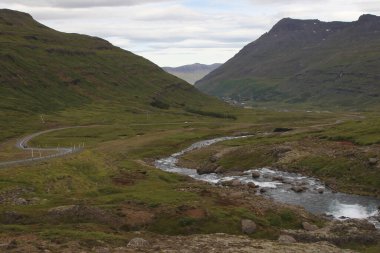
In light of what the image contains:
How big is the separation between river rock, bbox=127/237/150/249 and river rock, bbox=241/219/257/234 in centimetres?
1433

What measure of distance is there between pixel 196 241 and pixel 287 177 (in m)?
61.1

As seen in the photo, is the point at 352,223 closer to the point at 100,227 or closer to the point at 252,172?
the point at 100,227

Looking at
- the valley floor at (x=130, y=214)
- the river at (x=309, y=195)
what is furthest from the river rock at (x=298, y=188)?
the valley floor at (x=130, y=214)

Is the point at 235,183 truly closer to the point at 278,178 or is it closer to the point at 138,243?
the point at 278,178

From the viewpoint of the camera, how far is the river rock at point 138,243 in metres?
50.3

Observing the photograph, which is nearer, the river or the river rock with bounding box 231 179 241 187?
the river

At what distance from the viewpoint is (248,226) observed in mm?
61125

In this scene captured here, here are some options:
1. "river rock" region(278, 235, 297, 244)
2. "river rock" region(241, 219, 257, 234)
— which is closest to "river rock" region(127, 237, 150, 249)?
"river rock" region(241, 219, 257, 234)

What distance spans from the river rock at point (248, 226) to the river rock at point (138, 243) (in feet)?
47.0

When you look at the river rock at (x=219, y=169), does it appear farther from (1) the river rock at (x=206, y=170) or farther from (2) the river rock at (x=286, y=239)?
(2) the river rock at (x=286, y=239)

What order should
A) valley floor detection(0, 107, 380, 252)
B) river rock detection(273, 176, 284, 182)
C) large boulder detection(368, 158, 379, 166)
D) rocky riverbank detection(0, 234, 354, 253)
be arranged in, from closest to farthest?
1. rocky riverbank detection(0, 234, 354, 253)
2. valley floor detection(0, 107, 380, 252)
3. large boulder detection(368, 158, 379, 166)
4. river rock detection(273, 176, 284, 182)

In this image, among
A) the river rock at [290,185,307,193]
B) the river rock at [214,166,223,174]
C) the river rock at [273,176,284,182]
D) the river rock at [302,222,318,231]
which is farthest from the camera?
the river rock at [214,166,223,174]

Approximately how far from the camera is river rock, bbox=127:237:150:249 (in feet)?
165

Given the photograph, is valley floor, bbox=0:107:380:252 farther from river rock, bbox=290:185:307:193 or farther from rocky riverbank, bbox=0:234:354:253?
river rock, bbox=290:185:307:193
